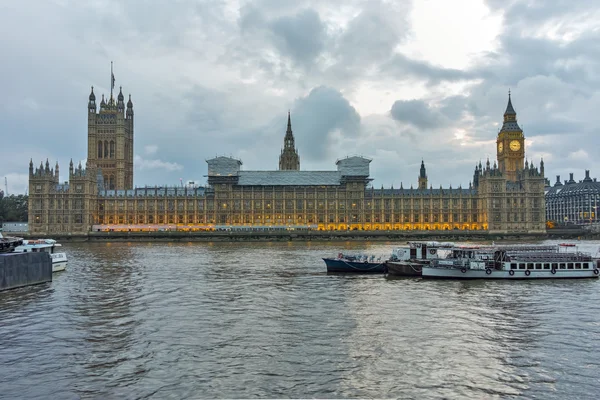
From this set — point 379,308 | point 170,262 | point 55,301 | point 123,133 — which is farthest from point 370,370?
point 123,133

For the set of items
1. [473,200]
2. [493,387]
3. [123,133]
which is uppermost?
[123,133]

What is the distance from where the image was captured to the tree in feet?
575

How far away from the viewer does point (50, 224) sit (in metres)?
147

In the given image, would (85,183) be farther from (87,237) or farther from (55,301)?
(55,301)

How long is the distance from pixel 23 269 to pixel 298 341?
2859cm

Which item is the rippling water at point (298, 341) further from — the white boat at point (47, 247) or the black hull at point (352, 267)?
the black hull at point (352, 267)

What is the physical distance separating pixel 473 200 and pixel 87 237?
11189 cm

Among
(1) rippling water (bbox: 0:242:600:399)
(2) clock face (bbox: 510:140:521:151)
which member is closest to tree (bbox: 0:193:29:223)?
(1) rippling water (bbox: 0:242:600:399)

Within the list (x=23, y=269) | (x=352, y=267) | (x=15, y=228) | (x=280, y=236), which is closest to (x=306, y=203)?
(x=280, y=236)

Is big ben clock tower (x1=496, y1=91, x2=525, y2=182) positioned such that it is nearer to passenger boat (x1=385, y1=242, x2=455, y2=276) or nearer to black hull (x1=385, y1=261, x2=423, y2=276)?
passenger boat (x1=385, y1=242, x2=455, y2=276)

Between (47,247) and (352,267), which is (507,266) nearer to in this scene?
(352,267)

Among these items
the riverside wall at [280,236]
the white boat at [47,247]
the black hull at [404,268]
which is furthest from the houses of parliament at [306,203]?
the black hull at [404,268]

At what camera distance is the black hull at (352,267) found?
5656 cm

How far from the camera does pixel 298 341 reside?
26.5 metres
